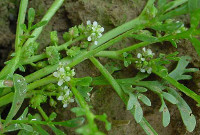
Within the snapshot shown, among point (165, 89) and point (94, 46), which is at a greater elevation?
point (94, 46)

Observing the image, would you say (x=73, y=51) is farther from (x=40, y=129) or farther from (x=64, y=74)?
(x=40, y=129)

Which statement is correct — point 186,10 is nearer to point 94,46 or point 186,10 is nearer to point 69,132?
point 94,46

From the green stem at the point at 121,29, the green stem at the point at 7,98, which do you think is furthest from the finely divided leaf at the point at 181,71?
the green stem at the point at 7,98

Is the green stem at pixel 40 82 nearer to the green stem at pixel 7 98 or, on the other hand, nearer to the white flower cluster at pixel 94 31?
the green stem at pixel 7 98

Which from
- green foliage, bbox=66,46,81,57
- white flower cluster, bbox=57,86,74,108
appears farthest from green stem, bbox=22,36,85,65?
white flower cluster, bbox=57,86,74,108

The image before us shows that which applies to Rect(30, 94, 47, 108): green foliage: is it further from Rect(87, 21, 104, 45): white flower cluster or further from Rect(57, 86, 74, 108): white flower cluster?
Rect(87, 21, 104, 45): white flower cluster

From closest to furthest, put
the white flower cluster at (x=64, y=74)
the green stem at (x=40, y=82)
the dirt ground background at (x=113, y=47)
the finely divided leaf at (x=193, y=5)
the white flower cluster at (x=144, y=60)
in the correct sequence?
the finely divided leaf at (x=193, y=5) < the white flower cluster at (x=64, y=74) < the green stem at (x=40, y=82) < the white flower cluster at (x=144, y=60) < the dirt ground background at (x=113, y=47)

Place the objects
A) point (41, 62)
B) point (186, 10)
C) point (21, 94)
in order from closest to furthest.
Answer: point (186, 10) → point (21, 94) → point (41, 62)

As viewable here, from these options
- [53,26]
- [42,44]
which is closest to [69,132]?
[42,44]
